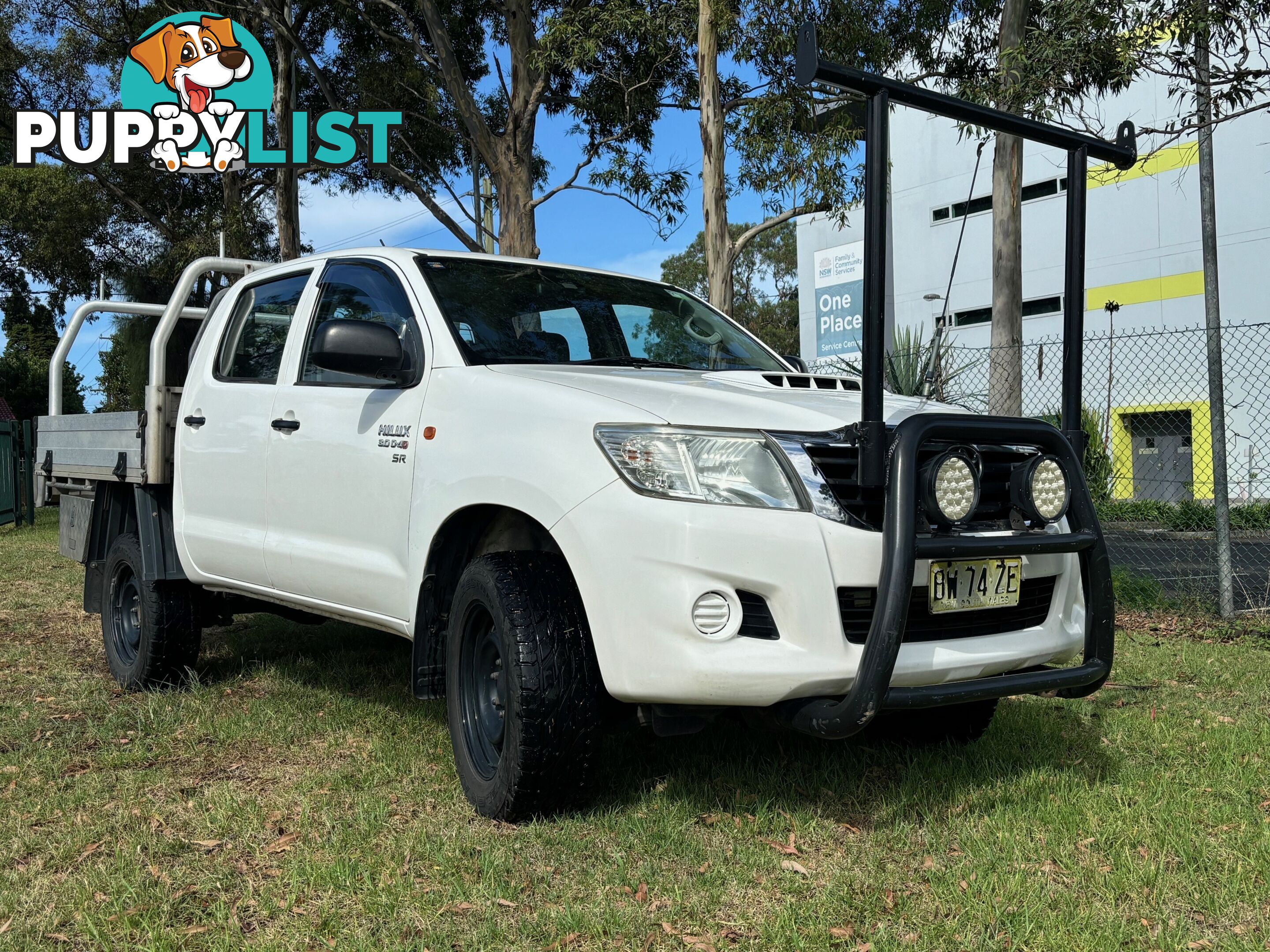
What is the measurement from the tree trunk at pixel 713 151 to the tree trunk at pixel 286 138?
865 centimetres

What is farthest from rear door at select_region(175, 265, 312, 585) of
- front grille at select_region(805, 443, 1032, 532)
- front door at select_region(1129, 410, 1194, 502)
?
front door at select_region(1129, 410, 1194, 502)

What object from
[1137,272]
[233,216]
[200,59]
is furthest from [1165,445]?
[200,59]

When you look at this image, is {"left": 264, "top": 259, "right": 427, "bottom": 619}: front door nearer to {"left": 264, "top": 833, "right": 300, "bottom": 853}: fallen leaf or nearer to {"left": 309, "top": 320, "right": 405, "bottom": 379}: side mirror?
{"left": 309, "top": 320, "right": 405, "bottom": 379}: side mirror

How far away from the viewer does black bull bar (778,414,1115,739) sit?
2953 millimetres

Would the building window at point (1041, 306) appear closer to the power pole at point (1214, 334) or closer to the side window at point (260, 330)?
the power pole at point (1214, 334)

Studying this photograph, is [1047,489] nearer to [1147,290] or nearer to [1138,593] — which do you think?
[1138,593]

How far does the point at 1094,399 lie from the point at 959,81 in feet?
35.7

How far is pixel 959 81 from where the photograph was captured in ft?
44.2

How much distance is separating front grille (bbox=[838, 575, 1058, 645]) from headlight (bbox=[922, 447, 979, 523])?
9.6 inches

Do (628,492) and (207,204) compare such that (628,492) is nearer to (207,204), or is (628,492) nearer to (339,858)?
(339,858)

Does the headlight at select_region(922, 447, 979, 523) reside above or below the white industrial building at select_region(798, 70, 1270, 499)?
below

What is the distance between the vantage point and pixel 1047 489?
11.0ft

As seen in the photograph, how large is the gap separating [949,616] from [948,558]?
0.31 m

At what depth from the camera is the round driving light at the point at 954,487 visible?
307cm
